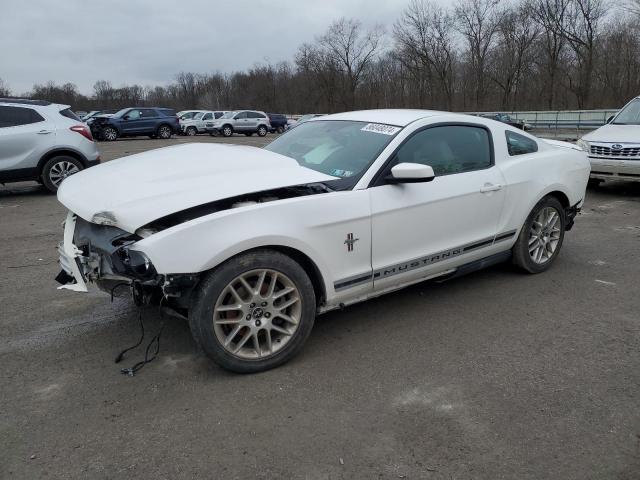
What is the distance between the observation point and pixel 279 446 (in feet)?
8.21

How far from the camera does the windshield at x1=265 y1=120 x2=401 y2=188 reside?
12.0ft

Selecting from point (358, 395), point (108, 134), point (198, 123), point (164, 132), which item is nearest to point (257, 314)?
point (358, 395)

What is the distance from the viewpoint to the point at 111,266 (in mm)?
3008

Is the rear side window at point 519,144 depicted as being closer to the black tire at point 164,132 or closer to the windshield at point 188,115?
the black tire at point 164,132

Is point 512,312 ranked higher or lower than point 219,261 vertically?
lower

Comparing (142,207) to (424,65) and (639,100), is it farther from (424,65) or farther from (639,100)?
(424,65)

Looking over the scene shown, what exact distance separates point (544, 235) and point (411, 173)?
2.20m

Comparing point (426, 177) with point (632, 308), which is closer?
point (426, 177)

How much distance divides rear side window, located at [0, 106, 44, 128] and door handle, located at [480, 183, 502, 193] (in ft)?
27.1

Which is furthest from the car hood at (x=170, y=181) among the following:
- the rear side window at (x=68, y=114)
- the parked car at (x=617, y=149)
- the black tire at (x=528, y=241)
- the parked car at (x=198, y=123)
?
the parked car at (x=198, y=123)

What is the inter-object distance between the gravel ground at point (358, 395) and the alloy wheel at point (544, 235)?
0.48m

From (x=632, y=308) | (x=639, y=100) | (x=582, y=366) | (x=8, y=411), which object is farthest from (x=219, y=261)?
(x=639, y=100)

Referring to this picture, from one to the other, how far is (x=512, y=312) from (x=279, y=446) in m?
2.38

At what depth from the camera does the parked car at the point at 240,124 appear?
109 ft
